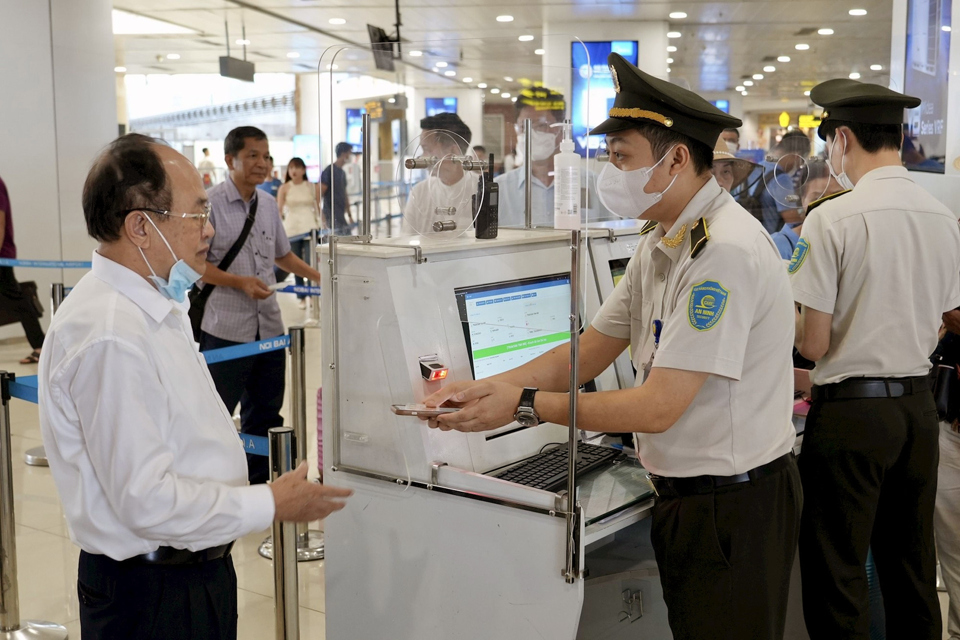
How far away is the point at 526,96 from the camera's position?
2.05m

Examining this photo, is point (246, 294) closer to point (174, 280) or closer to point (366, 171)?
point (366, 171)

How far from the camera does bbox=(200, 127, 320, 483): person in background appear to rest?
146 inches

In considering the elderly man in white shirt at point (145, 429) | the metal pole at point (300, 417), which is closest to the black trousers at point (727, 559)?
the elderly man in white shirt at point (145, 429)

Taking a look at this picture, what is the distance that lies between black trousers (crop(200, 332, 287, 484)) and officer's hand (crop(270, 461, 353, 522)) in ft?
7.05

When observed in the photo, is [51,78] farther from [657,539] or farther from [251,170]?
[657,539]

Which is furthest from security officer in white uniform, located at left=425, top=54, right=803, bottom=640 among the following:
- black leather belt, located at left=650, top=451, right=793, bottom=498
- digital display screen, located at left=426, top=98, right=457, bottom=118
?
digital display screen, located at left=426, top=98, right=457, bottom=118

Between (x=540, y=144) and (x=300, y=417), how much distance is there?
1851 mm

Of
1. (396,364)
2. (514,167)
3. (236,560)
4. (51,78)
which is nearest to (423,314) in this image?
(396,364)

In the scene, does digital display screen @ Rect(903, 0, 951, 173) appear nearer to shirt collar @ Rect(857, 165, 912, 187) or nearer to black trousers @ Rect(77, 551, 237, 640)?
shirt collar @ Rect(857, 165, 912, 187)

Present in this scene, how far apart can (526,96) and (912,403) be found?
131 centimetres

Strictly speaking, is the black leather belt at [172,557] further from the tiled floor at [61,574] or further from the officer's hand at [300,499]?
the tiled floor at [61,574]

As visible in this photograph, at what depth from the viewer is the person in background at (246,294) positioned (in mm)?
3711

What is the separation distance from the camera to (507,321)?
81.7 inches

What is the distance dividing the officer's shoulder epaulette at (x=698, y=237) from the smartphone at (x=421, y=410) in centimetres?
57
